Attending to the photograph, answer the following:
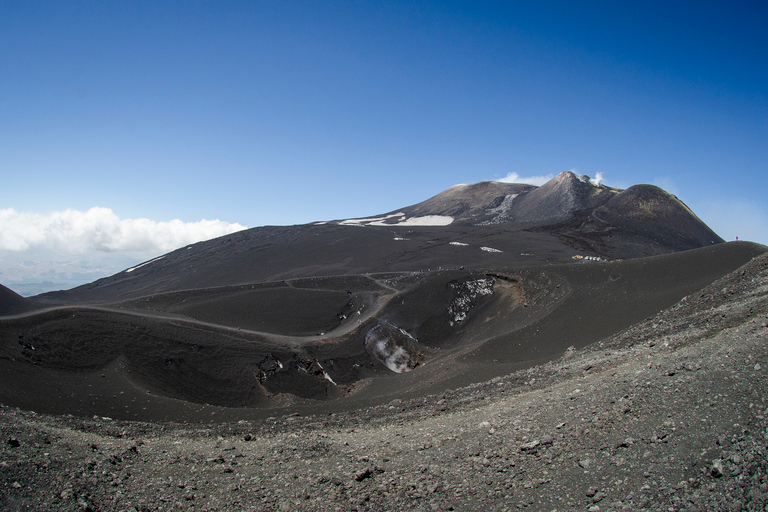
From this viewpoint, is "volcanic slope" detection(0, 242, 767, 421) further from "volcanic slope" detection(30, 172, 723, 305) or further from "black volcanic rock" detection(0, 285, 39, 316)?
"volcanic slope" detection(30, 172, 723, 305)

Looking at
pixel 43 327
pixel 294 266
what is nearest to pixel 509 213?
pixel 294 266

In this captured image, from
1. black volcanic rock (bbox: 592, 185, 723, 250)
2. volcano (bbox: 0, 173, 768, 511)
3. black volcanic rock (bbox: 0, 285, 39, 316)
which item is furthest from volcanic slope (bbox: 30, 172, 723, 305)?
black volcanic rock (bbox: 0, 285, 39, 316)

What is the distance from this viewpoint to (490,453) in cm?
903

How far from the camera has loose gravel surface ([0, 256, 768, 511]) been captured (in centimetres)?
669

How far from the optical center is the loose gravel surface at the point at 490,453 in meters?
6.69

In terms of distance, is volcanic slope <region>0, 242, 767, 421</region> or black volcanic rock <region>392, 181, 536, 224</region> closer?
volcanic slope <region>0, 242, 767, 421</region>

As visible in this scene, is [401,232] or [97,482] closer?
[97,482]

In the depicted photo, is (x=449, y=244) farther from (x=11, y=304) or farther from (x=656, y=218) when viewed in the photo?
(x=11, y=304)

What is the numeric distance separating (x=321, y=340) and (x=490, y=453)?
80.8 feet

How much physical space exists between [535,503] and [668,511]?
1.89 metres

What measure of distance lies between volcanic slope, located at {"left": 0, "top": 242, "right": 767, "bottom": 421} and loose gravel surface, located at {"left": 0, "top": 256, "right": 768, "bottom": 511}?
620 cm

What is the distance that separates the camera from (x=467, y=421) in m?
11.5

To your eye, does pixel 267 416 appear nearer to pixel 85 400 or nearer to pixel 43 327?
pixel 85 400

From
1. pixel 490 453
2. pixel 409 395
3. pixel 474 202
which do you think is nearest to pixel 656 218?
pixel 474 202
